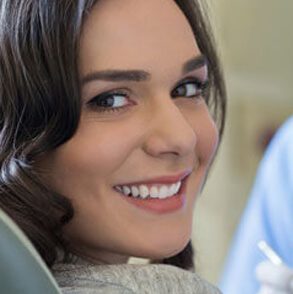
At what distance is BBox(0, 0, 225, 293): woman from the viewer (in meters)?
0.71

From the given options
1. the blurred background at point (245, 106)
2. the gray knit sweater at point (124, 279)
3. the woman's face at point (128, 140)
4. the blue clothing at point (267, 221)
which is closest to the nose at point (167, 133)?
the woman's face at point (128, 140)

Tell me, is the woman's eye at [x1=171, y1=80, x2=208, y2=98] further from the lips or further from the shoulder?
the shoulder

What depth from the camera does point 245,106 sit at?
2121 mm

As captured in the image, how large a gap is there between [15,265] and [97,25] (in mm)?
339

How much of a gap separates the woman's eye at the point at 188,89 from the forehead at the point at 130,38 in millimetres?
42

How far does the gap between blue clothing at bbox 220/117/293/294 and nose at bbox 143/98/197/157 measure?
0.56 meters

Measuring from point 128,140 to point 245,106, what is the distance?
1425mm

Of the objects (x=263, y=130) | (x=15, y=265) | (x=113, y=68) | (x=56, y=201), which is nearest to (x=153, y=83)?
(x=113, y=68)

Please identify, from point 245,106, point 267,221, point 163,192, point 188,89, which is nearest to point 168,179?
point 163,192

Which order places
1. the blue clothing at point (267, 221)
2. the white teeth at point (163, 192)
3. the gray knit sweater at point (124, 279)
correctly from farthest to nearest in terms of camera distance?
1. the blue clothing at point (267, 221)
2. the white teeth at point (163, 192)
3. the gray knit sweater at point (124, 279)

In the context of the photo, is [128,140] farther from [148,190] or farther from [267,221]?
[267,221]

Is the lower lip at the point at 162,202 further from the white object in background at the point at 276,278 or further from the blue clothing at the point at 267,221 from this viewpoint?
the blue clothing at the point at 267,221

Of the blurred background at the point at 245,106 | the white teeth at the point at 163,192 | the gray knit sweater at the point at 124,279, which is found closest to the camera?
the gray knit sweater at the point at 124,279

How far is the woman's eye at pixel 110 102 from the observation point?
29.2 inches
